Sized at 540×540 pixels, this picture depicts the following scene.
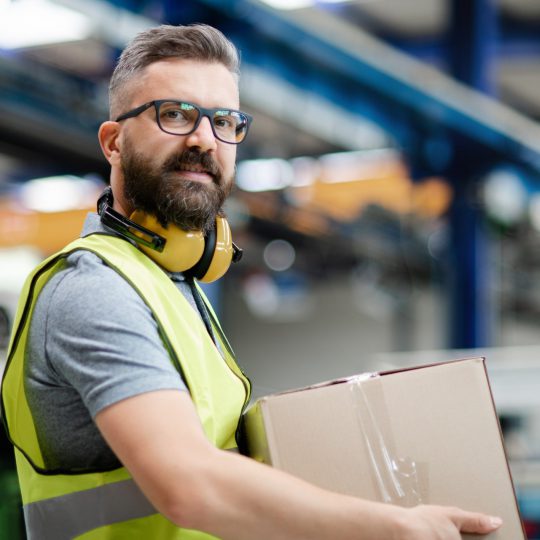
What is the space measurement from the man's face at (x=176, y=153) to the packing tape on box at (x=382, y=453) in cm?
42

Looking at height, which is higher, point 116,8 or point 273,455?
point 116,8

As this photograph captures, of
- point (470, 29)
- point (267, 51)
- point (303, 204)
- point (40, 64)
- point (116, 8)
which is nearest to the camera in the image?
point (116, 8)

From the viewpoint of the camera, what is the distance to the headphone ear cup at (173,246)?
1581 millimetres

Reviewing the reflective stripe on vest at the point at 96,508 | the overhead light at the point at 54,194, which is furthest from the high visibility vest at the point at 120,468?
the overhead light at the point at 54,194

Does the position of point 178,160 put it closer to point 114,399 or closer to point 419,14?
point 114,399

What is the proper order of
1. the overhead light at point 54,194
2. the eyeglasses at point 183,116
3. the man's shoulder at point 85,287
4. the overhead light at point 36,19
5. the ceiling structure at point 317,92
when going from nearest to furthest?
the man's shoulder at point 85,287 < the eyeglasses at point 183,116 < the overhead light at point 36,19 < the ceiling structure at point 317,92 < the overhead light at point 54,194

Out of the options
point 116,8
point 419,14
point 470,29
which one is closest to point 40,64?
point 116,8

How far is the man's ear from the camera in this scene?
63.9 inches

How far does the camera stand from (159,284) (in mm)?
1497

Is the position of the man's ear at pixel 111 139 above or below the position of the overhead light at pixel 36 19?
below

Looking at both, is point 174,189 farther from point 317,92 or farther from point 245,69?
point 317,92

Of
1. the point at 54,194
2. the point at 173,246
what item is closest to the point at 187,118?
the point at 173,246

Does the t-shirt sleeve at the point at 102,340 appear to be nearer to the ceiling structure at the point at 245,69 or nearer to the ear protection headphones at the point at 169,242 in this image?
the ear protection headphones at the point at 169,242

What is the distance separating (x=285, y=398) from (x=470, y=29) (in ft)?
20.7
